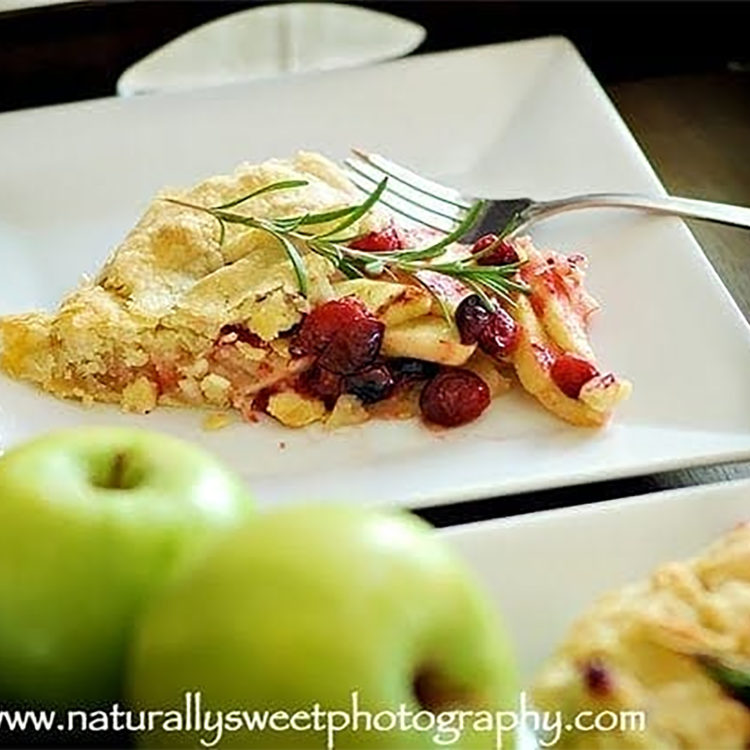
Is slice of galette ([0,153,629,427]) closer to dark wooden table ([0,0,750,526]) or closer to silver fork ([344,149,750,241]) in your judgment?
silver fork ([344,149,750,241])

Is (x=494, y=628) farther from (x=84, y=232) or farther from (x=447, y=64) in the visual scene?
(x=447, y=64)

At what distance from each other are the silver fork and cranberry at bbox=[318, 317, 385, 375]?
150mm

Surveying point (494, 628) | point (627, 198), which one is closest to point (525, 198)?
point (627, 198)

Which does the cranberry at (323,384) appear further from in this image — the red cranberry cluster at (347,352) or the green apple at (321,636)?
the green apple at (321,636)

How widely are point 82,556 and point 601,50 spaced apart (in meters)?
1.00

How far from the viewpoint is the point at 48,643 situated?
68 cm

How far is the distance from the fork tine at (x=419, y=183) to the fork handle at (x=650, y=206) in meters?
0.05

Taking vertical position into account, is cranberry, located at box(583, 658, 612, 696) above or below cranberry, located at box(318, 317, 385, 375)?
above

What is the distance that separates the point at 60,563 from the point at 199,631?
0.07m

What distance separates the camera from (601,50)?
1.54 metres

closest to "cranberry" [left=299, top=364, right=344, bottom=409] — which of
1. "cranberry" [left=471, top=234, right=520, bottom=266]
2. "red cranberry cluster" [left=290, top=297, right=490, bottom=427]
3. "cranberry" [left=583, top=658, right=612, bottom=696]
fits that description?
"red cranberry cluster" [left=290, top=297, right=490, bottom=427]

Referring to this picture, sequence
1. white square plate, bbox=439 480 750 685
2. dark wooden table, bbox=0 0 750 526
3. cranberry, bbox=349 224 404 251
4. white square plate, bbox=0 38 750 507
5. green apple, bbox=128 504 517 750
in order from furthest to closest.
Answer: dark wooden table, bbox=0 0 750 526 → cranberry, bbox=349 224 404 251 → white square plate, bbox=0 38 750 507 → white square plate, bbox=439 480 750 685 → green apple, bbox=128 504 517 750

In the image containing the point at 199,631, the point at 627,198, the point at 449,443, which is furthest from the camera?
the point at 627,198

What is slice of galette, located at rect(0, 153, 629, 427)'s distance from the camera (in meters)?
1.12
